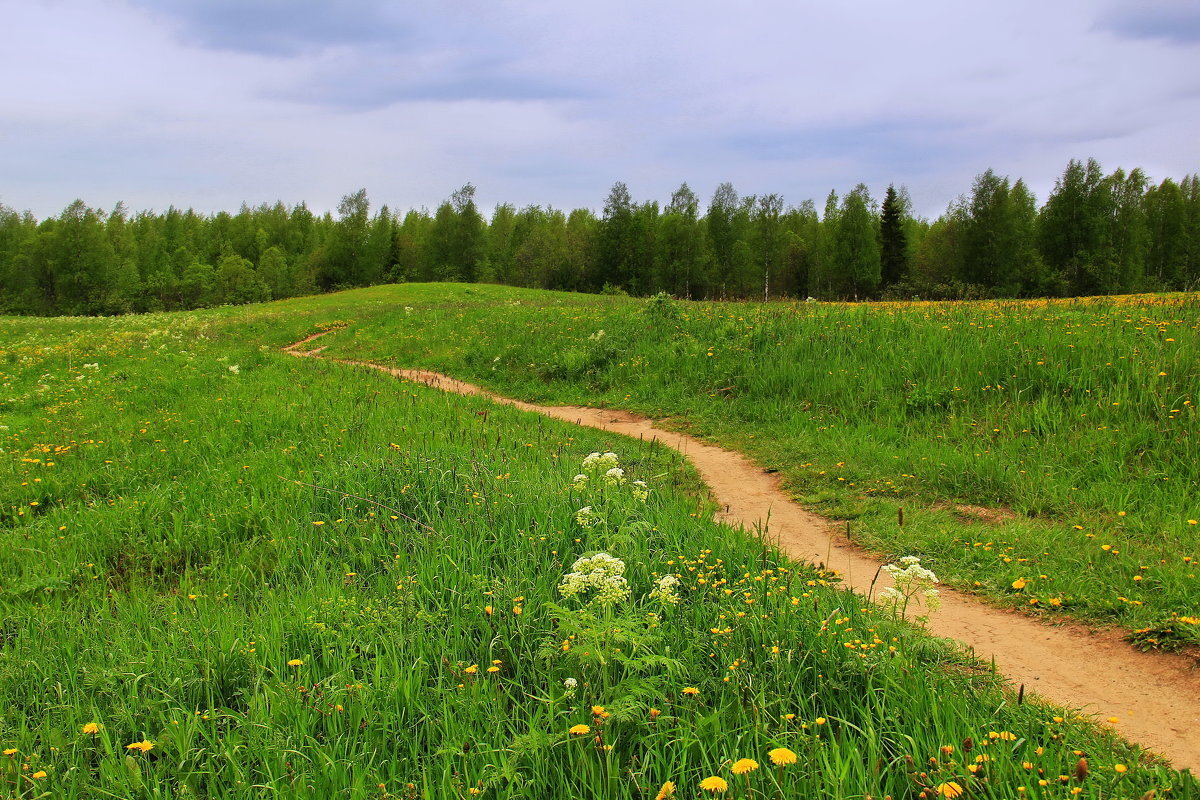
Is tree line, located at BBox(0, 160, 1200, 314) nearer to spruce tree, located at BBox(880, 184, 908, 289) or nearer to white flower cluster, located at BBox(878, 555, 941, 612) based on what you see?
spruce tree, located at BBox(880, 184, 908, 289)

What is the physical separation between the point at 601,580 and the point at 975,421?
7.31 metres

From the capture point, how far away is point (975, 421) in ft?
28.6

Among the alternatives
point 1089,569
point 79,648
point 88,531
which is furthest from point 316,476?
point 1089,569

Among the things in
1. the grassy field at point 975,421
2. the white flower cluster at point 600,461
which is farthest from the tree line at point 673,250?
the white flower cluster at point 600,461

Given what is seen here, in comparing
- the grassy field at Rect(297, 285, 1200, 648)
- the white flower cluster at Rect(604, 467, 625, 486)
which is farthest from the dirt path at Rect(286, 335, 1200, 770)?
the white flower cluster at Rect(604, 467, 625, 486)

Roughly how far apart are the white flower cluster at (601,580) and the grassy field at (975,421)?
10.2 feet

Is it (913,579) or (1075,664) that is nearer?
(913,579)

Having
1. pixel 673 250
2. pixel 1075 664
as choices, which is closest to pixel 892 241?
pixel 673 250

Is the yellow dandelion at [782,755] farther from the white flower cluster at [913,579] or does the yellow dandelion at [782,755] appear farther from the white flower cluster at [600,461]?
the white flower cluster at [600,461]

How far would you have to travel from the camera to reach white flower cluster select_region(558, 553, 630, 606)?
3300 mm

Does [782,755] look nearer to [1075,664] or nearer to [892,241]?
[1075,664]

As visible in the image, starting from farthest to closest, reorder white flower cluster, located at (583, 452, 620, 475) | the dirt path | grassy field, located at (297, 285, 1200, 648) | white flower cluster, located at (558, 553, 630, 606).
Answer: grassy field, located at (297, 285, 1200, 648) < white flower cluster, located at (583, 452, 620, 475) < the dirt path < white flower cluster, located at (558, 553, 630, 606)

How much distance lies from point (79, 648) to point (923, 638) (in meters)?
5.05

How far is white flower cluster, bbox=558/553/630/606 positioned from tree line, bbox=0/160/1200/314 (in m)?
53.7
